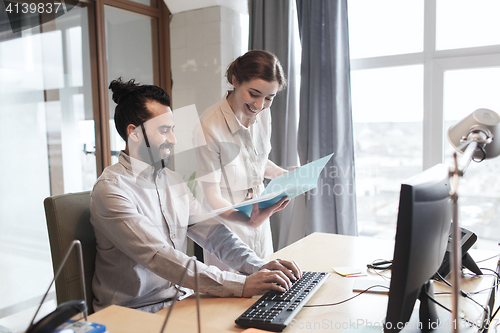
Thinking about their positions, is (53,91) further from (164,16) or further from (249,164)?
(249,164)

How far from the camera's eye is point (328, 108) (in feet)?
8.25

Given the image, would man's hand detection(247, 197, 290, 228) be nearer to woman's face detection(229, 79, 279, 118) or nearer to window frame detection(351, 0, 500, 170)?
woman's face detection(229, 79, 279, 118)

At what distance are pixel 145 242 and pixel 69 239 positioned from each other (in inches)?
8.8

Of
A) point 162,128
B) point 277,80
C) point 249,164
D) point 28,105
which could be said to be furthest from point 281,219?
point 162,128

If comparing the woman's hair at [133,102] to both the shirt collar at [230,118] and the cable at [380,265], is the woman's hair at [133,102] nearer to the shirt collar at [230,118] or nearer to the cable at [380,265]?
the shirt collar at [230,118]

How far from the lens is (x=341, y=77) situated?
2.47 m

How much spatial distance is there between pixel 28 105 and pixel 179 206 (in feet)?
4.64

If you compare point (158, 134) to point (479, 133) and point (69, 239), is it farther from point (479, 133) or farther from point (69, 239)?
point (479, 133)

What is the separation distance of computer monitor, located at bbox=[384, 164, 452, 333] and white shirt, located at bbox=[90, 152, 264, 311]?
424mm

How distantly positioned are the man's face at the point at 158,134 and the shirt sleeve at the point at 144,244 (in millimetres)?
130

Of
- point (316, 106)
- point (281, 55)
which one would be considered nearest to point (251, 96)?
point (316, 106)

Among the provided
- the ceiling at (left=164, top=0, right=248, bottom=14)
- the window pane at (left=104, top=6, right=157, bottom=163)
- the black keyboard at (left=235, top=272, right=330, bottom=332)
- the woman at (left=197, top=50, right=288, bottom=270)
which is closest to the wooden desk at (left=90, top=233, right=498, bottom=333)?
the black keyboard at (left=235, top=272, right=330, bottom=332)

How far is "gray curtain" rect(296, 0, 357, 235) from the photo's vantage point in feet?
8.06

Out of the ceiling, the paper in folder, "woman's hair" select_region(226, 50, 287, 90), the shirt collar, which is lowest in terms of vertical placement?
the paper in folder
